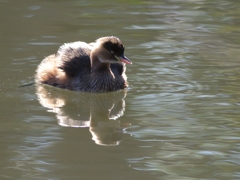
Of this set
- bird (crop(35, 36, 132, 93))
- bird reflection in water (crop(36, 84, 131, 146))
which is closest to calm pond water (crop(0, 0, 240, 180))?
bird reflection in water (crop(36, 84, 131, 146))

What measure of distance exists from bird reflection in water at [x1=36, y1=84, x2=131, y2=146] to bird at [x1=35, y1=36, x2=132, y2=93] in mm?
104

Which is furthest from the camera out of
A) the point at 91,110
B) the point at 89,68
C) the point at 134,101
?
the point at 89,68

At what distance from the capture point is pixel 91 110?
8.38 m

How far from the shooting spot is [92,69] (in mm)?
9617

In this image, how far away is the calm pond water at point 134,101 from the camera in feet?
21.0

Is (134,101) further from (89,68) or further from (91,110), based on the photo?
(89,68)

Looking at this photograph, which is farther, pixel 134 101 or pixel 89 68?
pixel 89 68

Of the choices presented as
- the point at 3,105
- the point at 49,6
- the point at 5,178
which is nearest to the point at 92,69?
the point at 3,105

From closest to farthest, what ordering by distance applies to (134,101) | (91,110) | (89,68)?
(91,110) < (134,101) < (89,68)

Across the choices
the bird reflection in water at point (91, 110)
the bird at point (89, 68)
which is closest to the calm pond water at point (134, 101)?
the bird reflection in water at point (91, 110)

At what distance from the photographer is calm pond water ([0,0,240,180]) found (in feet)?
21.0

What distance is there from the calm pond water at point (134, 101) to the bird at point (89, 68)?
152 mm

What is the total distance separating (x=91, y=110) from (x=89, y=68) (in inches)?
53.5

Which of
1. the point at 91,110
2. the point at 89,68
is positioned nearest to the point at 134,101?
the point at 91,110
